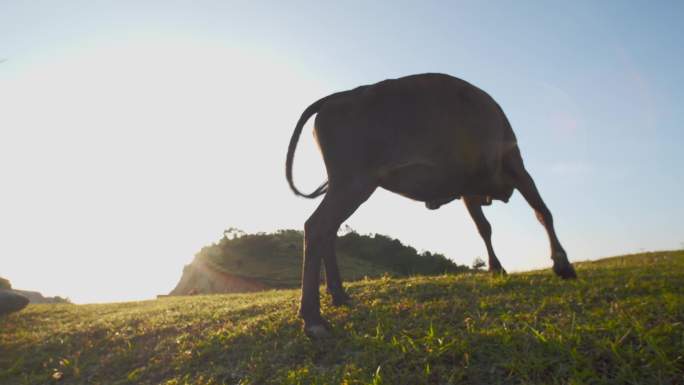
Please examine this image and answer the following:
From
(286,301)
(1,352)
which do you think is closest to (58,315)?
(1,352)

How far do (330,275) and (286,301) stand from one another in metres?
1.53

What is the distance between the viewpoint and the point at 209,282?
1956cm

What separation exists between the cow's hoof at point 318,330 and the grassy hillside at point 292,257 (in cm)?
1266

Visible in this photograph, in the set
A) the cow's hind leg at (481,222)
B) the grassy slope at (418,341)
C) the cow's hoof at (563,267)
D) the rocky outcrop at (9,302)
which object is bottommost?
the grassy slope at (418,341)

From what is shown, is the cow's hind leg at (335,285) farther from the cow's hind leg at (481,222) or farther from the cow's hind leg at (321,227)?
the cow's hind leg at (481,222)

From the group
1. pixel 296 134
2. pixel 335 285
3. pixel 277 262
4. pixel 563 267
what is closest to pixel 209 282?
pixel 277 262

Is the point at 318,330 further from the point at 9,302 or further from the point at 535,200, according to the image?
the point at 9,302

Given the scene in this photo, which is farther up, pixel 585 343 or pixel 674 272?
pixel 674 272

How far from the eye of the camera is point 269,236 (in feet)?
72.2

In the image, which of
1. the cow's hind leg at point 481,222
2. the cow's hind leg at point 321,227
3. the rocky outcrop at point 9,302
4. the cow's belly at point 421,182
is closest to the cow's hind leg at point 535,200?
the cow's belly at point 421,182

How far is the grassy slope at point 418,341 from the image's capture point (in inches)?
127

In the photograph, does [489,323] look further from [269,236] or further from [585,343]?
[269,236]

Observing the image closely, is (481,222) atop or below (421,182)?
below

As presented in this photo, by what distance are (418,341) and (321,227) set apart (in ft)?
4.63
